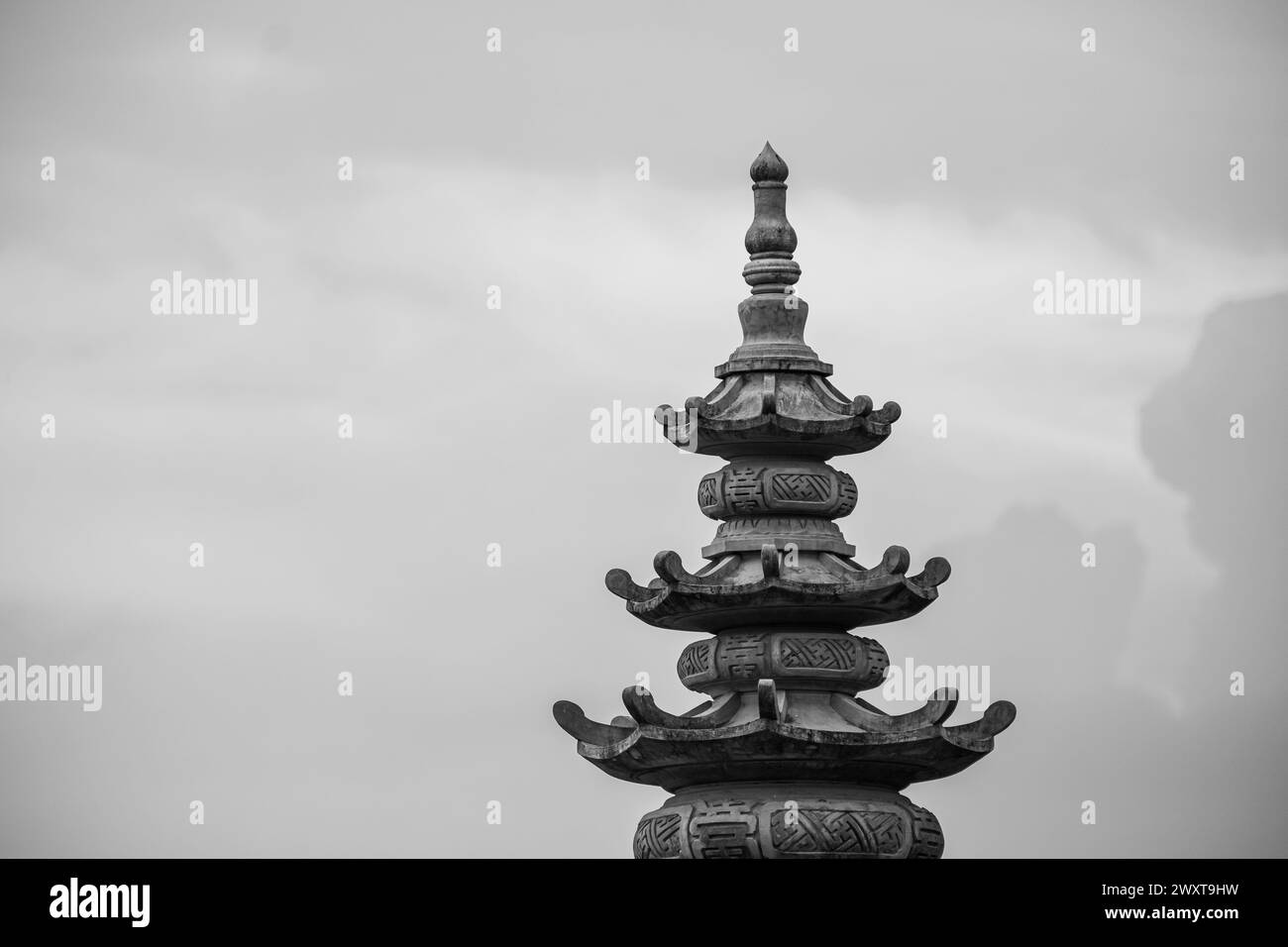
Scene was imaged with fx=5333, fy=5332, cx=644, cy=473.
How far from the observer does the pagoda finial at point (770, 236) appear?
67.8m

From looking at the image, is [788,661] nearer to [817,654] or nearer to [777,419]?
[817,654]

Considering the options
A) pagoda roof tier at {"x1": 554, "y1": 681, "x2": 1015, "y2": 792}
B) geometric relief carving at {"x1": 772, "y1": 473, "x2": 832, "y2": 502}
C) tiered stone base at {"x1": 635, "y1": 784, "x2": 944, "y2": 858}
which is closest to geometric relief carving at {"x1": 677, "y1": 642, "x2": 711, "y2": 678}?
pagoda roof tier at {"x1": 554, "y1": 681, "x2": 1015, "y2": 792}

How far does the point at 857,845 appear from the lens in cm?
6525

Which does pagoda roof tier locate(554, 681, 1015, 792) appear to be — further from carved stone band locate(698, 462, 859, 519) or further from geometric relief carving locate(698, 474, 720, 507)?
geometric relief carving locate(698, 474, 720, 507)

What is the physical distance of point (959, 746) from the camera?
65.5 m

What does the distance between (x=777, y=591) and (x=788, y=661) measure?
933 millimetres

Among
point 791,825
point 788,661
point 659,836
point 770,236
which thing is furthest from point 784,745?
point 770,236

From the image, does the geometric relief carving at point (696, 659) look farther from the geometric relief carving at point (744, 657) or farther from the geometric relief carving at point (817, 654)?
the geometric relief carving at point (817, 654)

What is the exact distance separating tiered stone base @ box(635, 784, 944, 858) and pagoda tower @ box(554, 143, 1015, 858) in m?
0.02
